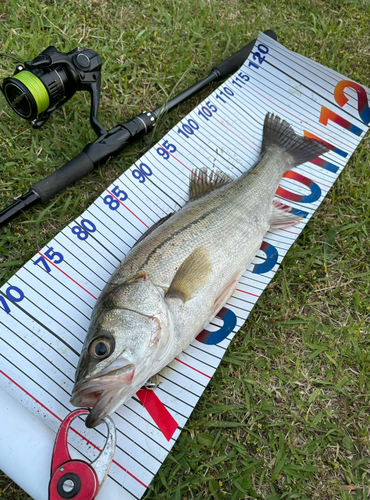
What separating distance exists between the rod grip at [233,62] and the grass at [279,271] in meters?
0.25

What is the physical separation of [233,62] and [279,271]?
220 cm

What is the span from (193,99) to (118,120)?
2.63 feet

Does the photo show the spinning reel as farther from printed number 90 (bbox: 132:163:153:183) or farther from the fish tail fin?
the fish tail fin

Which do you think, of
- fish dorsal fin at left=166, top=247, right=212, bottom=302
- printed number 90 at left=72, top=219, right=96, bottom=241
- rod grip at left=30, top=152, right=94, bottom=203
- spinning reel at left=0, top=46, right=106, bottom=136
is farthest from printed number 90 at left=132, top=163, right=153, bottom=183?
fish dorsal fin at left=166, top=247, right=212, bottom=302

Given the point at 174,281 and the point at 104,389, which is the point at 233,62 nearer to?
the point at 174,281

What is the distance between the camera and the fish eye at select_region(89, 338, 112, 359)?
6.47 ft

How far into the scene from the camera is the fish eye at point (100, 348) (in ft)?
6.47

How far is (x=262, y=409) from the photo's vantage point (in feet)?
8.37

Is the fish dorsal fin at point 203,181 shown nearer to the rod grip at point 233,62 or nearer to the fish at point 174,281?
the fish at point 174,281

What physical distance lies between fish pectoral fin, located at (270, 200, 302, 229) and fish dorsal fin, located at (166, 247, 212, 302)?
2.97 ft

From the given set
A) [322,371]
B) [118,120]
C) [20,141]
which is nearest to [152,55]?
[118,120]

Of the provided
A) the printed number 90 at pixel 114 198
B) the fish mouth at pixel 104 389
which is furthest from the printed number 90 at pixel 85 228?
the fish mouth at pixel 104 389

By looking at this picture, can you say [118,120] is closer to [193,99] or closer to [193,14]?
[193,99]

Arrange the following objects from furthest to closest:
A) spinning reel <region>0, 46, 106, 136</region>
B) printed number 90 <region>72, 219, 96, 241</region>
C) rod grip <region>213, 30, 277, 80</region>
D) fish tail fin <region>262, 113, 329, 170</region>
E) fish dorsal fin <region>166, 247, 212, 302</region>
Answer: rod grip <region>213, 30, 277, 80</region>
fish tail fin <region>262, 113, 329, 170</region>
printed number 90 <region>72, 219, 96, 241</region>
spinning reel <region>0, 46, 106, 136</region>
fish dorsal fin <region>166, 247, 212, 302</region>
